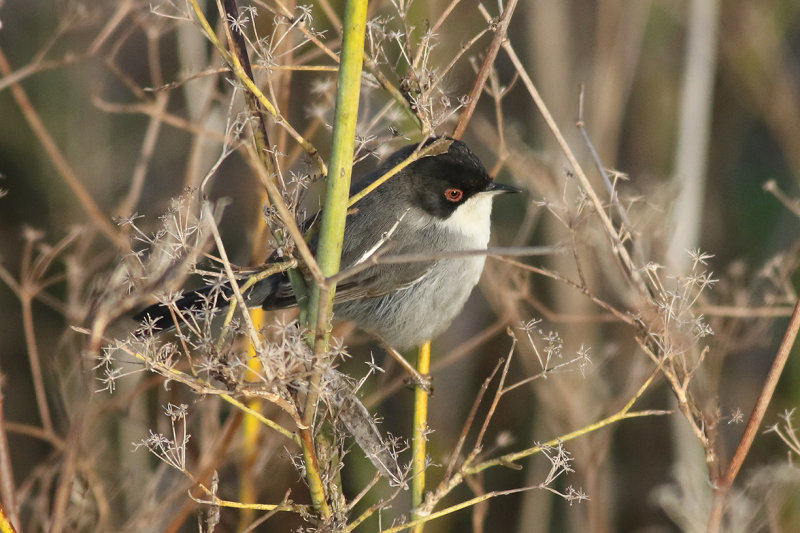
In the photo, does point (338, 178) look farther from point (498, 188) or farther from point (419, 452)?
point (498, 188)

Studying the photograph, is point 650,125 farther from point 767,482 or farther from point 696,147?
point 767,482

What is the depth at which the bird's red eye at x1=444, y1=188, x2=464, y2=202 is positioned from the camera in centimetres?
370

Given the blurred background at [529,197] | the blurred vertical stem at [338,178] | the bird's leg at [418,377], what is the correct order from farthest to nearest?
the blurred background at [529,197] → the bird's leg at [418,377] → the blurred vertical stem at [338,178]

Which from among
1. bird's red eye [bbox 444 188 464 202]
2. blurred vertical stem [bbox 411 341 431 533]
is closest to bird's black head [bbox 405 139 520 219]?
bird's red eye [bbox 444 188 464 202]

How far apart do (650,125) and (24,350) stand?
17.4 ft

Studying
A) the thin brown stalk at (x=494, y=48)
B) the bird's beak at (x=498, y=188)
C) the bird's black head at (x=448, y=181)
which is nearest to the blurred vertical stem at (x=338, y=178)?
the thin brown stalk at (x=494, y=48)

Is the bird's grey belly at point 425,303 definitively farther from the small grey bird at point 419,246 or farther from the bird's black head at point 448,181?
the bird's black head at point 448,181

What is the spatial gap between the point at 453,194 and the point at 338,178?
188cm

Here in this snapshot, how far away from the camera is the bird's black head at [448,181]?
3555 mm

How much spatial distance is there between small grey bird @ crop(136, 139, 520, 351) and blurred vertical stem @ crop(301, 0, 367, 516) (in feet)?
5.47

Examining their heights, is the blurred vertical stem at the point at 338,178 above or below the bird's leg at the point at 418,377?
above

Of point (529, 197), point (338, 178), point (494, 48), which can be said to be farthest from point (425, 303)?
point (529, 197)

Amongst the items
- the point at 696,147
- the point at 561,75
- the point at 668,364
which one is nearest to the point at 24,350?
the point at 561,75

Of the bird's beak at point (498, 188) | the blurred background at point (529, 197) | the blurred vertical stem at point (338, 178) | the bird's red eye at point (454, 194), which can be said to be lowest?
the blurred background at point (529, 197)
